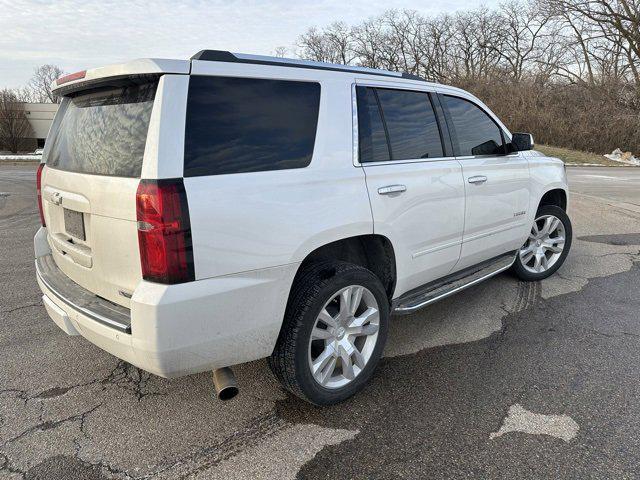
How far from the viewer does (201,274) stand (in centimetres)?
208

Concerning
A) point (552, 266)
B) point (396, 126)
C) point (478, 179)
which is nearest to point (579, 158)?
point (552, 266)

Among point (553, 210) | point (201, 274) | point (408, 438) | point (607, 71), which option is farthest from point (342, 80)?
point (607, 71)

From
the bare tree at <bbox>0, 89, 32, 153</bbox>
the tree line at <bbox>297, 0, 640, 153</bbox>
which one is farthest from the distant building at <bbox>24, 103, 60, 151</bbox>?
the tree line at <bbox>297, 0, 640, 153</bbox>

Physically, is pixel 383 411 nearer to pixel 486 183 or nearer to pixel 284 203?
pixel 284 203

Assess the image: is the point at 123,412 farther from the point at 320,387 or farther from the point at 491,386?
the point at 491,386

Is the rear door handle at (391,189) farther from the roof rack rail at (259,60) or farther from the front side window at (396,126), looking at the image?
the roof rack rail at (259,60)

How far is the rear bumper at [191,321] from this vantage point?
2037 mm

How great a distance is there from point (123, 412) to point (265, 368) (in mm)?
929

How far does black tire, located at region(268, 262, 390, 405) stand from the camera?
7.98ft

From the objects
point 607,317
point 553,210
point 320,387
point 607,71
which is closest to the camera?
point 320,387

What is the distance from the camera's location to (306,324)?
244cm

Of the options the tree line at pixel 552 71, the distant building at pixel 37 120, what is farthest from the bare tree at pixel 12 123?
the tree line at pixel 552 71

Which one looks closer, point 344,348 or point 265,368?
point 344,348

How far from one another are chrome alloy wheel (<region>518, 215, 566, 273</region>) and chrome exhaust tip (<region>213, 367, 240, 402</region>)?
136 inches
